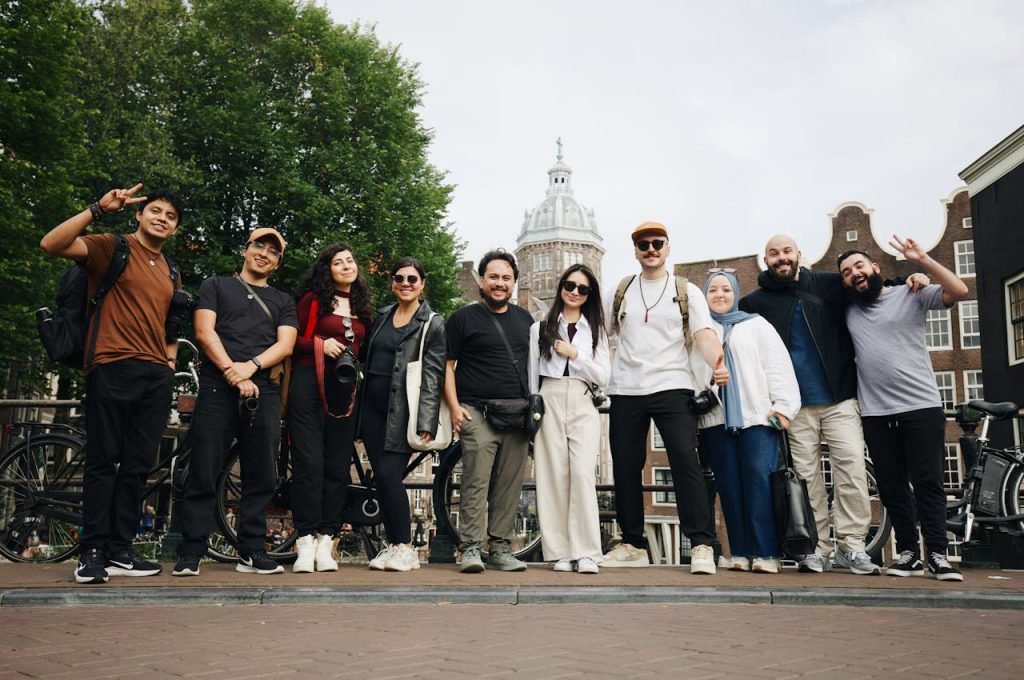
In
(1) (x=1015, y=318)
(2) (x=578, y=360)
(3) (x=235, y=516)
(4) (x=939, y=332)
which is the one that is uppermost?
(4) (x=939, y=332)

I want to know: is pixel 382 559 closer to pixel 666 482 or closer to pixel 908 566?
pixel 666 482

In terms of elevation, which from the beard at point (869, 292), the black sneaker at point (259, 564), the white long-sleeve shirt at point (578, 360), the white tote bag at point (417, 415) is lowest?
the black sneaker at point (259, 564)

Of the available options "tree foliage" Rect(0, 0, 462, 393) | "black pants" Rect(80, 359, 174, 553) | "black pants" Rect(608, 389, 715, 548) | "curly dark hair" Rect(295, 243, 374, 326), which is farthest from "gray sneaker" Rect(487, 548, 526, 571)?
"tree foliage" Rect(0, 0, 462, 393)

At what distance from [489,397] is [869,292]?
258 centimetres

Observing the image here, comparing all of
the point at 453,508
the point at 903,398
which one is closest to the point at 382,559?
the point at 453,508

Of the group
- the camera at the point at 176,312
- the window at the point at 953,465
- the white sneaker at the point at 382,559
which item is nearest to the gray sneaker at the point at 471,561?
the white sneaker at the point at 382,559

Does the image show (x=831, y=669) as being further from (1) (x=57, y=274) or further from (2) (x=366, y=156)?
(2) (x=366, y=156)

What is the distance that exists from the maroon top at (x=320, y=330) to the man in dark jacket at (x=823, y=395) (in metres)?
2.75

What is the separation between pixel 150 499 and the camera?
21.6 feet

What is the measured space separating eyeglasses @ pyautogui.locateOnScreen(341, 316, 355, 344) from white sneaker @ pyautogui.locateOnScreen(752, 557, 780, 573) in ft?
9.76

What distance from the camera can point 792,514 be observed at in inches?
206

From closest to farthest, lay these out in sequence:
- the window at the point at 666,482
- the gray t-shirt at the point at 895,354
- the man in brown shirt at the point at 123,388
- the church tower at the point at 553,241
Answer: the man in brown shirt at the point at 123,388 → the gray t-shirt at the point at 895,354 → the window at the point at 666,482 → the church tower at the point at 553,241

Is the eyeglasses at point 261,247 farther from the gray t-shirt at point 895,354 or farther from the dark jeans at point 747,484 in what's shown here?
the gray t-shirt at point 895,354

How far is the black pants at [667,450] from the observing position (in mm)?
5492
